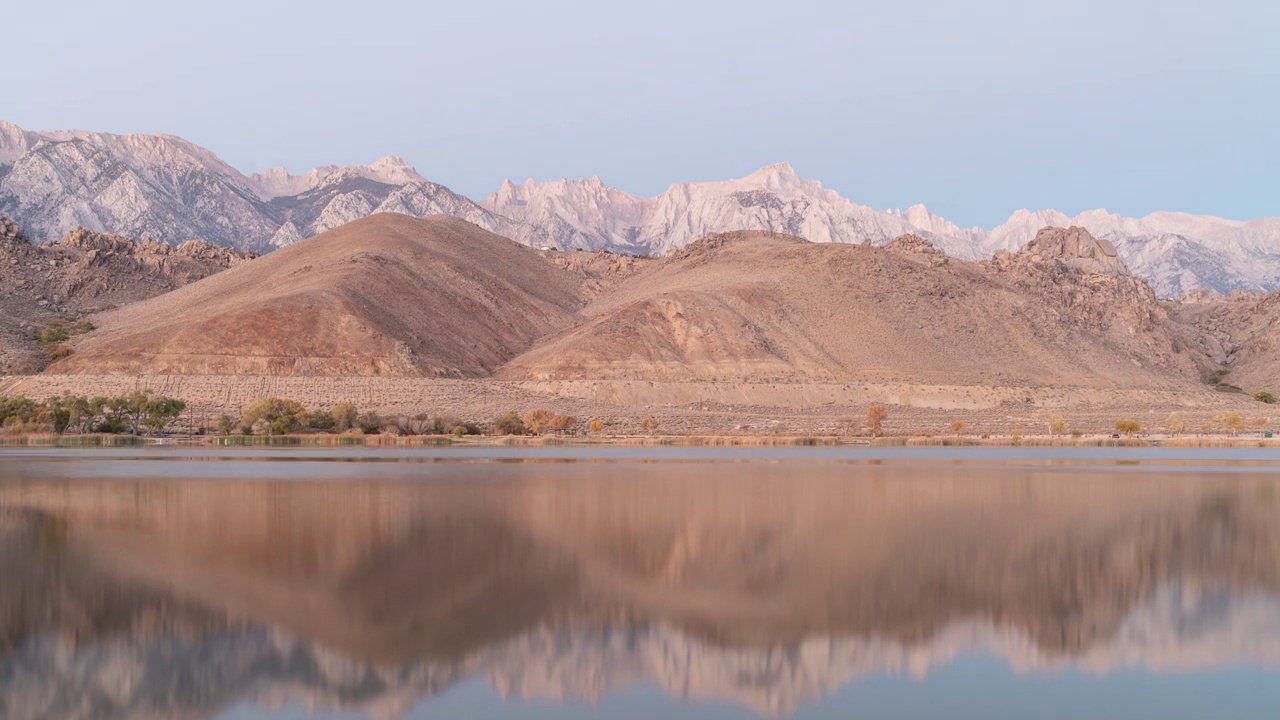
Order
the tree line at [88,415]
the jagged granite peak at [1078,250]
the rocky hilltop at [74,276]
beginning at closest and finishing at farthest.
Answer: the tree line at [88,415] → the rocky hilltop at [74,276] → the jagged granite peak at [1078,250]

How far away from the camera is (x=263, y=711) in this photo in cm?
1138

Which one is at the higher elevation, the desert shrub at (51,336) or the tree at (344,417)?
the desert shrub at (51,336)

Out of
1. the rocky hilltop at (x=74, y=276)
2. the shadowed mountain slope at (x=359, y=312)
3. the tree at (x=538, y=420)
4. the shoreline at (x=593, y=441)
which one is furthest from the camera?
the rocky hilltop at (x=74, y=276)

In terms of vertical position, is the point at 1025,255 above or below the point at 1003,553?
above

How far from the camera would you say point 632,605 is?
635 inches

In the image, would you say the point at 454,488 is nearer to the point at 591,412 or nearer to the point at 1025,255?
the point at 591,412

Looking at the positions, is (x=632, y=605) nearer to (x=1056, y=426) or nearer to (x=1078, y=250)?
(x=1056, y=426)

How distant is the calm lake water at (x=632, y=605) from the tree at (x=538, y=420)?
46.1 m

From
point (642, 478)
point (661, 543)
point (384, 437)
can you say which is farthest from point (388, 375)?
point (661, 543)

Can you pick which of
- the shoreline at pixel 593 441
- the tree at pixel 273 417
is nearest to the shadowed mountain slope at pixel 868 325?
the tree at pixel 273 417

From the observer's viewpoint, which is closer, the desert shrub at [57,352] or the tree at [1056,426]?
the tree at [1056,426]

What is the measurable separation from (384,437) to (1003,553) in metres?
54.0

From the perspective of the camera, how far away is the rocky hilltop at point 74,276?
117 m

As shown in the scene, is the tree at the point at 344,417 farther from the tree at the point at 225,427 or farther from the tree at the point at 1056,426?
the tree at the point at 1056,426
